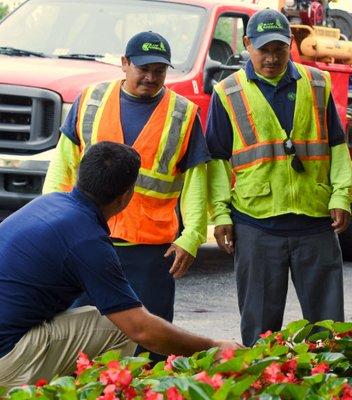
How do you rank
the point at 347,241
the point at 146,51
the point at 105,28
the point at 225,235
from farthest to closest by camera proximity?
the point at 347,241, the point at 105,28, the point at 225,235, the point at 146,51

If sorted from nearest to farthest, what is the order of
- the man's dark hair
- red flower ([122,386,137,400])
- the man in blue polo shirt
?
red flower ([122,386,137,400]), the man in blue polo shirt, the man's dark hair

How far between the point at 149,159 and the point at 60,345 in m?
1.25

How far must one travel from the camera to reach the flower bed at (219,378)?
12.0ft

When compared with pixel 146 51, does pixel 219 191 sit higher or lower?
lower

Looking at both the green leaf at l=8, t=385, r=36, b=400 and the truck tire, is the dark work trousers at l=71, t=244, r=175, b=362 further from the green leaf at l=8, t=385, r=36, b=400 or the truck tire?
the truck tire

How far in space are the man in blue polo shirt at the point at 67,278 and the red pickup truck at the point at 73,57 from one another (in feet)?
→ 15.3

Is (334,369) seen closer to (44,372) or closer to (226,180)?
(44,372)

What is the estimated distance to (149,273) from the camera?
6.20 m

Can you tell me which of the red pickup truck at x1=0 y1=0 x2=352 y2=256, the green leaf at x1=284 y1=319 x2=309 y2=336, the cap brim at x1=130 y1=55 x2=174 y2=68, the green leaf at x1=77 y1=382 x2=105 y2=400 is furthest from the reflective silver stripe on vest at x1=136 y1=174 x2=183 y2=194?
the red pickup truck at x1=0 y1=0 x2=352 y2=256

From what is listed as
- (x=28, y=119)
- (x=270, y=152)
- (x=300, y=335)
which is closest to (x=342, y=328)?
(x=300, y=335)

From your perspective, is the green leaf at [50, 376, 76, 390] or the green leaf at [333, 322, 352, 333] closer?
the green leaf at [50, 376, 76, 390]

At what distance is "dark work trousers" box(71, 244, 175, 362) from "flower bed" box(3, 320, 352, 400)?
1.68m

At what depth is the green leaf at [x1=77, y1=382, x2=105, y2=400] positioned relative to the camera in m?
3.75

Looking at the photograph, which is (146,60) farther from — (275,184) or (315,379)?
(315,379)
